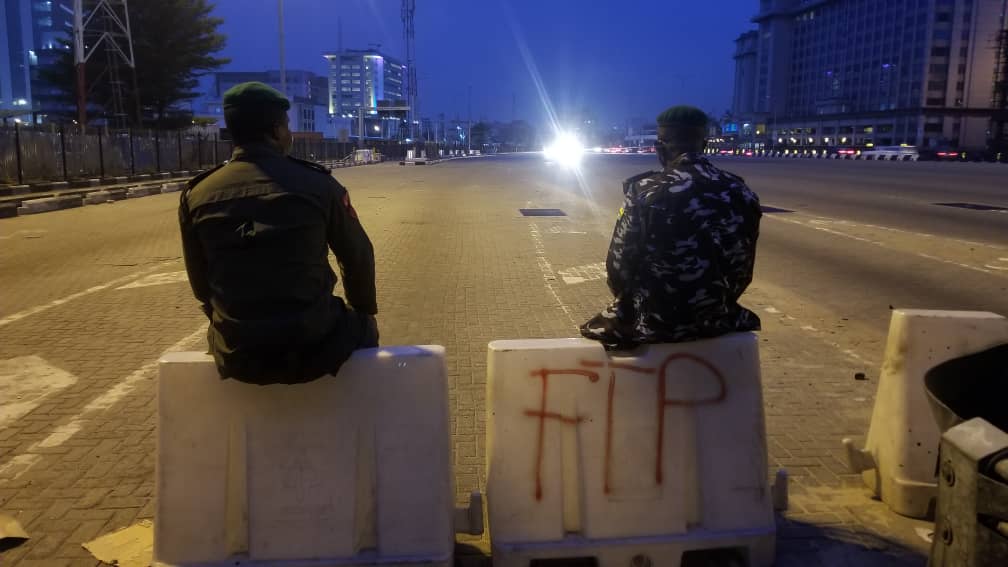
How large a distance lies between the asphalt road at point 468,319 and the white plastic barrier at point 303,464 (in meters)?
0.81

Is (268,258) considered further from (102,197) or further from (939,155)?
(939,155)

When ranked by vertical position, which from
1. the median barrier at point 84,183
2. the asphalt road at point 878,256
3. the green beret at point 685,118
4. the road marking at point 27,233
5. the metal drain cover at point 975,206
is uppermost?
the green beret at point 685,118

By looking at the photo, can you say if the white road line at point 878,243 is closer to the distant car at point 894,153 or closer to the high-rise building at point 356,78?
the distant car at point 894,153

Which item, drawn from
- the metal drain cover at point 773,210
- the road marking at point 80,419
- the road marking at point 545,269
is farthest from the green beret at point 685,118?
the metal drain cover at point 773,210

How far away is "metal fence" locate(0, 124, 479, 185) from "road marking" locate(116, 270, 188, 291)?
732 cm

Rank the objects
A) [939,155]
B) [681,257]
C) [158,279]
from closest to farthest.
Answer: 1. [681,257]
2. [158,279]
3. [939,155]

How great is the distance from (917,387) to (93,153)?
30.6 meters

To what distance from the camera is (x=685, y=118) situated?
3.48m

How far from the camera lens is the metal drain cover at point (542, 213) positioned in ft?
62.2

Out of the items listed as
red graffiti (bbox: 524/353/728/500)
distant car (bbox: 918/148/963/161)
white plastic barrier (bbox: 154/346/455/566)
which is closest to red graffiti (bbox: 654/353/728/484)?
red graffiti (bbox: 524/353/728/500)

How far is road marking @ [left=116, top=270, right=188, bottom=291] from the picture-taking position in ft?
31.8

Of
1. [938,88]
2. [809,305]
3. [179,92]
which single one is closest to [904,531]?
[809,305]

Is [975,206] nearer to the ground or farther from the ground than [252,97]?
nearer to the ground

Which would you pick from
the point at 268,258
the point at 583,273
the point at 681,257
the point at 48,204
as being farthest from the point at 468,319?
the point at 48,204
